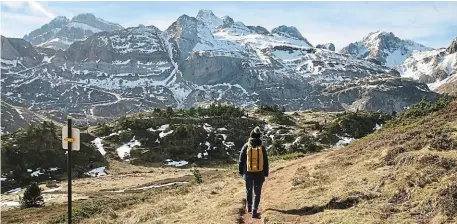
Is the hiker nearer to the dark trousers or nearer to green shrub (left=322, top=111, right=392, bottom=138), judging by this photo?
the dark trousers

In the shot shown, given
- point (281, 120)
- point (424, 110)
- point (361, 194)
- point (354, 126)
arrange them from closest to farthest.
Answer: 1. point (361, 194)
2. point (424, 110)
3. point (354, 126)
4. point (281, 120)

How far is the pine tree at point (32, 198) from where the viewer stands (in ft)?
139

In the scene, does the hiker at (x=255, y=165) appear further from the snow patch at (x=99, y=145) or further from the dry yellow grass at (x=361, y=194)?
the snow patch at (x=99, y=145)

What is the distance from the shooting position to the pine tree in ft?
139

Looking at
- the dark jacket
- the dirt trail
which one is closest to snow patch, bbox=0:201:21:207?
the dirt trail

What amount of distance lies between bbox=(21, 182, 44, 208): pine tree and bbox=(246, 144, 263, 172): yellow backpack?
3179 cm

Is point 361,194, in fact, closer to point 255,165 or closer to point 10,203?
point 255,165

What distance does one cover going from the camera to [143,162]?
341 ft

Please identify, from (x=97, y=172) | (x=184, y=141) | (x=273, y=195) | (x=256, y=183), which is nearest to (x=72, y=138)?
(x=256, y=183)

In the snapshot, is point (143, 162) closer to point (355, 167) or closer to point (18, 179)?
point (18, 179)

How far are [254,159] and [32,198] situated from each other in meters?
33.0

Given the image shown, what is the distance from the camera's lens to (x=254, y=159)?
17500mm

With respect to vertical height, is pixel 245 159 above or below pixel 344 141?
above

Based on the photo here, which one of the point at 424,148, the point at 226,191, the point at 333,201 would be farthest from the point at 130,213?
the point at 424,148
